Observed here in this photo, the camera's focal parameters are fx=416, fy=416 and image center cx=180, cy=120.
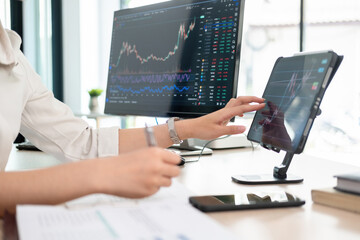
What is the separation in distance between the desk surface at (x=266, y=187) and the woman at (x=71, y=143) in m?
0.12

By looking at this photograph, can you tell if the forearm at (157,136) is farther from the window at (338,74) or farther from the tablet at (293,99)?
the window at (338,74)

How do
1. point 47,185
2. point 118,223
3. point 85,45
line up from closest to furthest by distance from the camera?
point 118,223, point 47,185, point 85,45

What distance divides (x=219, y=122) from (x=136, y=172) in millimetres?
530

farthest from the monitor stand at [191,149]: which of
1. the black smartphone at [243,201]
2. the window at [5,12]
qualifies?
the window at [5,12]

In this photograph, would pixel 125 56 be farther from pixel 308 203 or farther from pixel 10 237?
pixel 10 237

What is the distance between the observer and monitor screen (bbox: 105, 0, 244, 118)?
120 cm

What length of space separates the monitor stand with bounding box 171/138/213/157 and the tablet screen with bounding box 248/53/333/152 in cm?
35

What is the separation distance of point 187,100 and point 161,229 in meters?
0.81

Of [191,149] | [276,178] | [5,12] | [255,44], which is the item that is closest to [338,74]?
[255,44]

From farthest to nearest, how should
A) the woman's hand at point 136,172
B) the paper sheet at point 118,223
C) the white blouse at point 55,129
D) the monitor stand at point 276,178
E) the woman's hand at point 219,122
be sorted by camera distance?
the white blouse at point 55,129
the woman's hand at point 219,122
the monitor stand at point 276,178
the woman's hand at point 136,172
the paper sheet at point 118,223

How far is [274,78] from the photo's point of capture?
103cm

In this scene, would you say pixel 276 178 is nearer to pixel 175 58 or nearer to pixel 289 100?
pixel 289 100

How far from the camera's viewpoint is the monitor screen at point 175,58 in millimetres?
1200

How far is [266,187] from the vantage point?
2.98 ft
